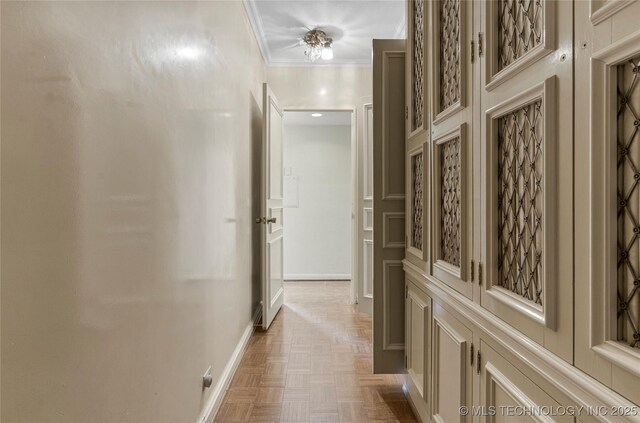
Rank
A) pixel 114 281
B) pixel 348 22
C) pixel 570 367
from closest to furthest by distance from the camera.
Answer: pixel 570 367 < pixel 114 281 < pixel 348 22

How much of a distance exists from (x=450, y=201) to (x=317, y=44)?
2.58m

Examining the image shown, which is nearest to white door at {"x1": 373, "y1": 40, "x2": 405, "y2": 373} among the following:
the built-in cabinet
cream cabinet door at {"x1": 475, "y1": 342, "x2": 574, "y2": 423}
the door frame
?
the built-in cabinet

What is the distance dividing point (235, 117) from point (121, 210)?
5.47ft

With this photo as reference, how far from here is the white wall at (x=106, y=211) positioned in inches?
27.2

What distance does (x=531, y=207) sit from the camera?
0.93 metres

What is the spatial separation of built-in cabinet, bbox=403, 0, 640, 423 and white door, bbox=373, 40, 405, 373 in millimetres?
430

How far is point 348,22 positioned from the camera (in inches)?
128

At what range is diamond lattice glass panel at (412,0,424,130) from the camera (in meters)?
1.84

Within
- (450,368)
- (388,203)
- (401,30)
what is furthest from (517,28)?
(401,30)

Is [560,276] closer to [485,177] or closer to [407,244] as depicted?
[485,177]

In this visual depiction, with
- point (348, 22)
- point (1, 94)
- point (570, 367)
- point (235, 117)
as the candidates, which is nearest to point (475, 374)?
point (570, 367)

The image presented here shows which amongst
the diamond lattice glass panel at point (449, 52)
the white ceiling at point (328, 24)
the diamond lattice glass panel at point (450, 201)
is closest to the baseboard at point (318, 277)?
the white ceiling at point (328, 24)

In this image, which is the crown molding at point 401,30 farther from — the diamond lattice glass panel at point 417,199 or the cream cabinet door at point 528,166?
the cream cabinet door at point 528,166

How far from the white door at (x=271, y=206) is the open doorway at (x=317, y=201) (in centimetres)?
168
